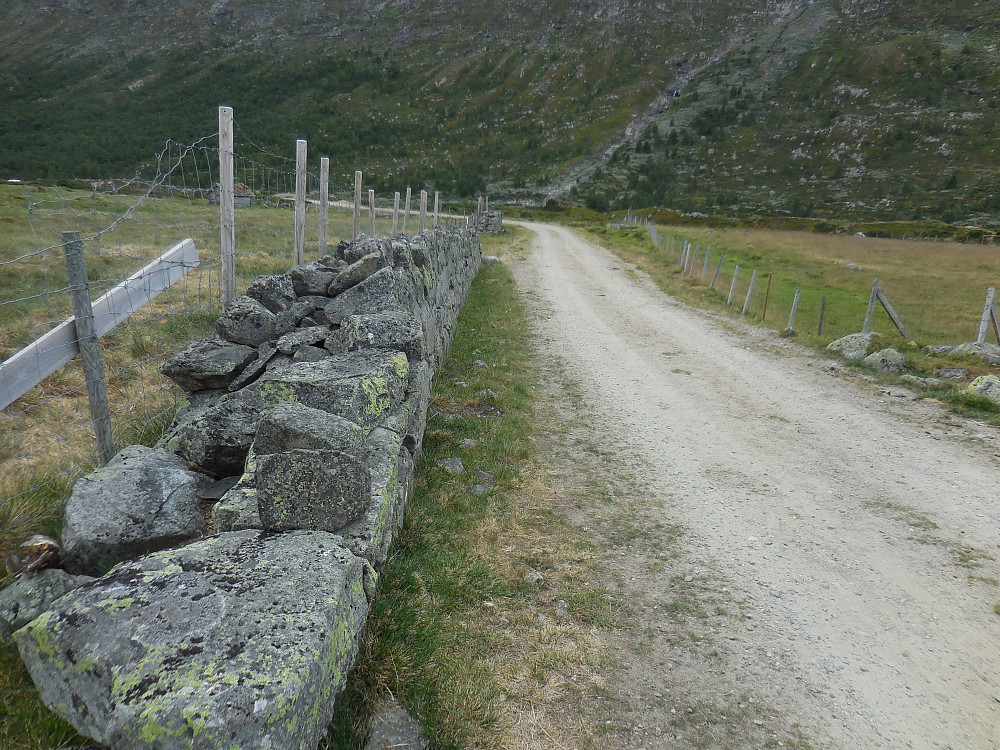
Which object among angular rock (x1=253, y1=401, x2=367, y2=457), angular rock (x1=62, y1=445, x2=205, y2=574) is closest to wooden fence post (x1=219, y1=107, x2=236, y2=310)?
angular rock (x1=62, y1=445, x2=205, y2=574)

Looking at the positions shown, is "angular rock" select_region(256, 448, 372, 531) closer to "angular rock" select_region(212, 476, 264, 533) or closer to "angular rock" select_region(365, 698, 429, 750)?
"angular rock" select_region(212, 476, 264, 533)

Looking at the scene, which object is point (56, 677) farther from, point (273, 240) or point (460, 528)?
point (273, 240)

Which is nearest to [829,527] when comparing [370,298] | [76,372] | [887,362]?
[370,298]

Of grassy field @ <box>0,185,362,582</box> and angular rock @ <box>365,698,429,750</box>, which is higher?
grassy field @ <box>0,185,362,582</box>

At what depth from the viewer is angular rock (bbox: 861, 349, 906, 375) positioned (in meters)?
11.8

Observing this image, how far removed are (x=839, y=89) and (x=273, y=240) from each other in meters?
168

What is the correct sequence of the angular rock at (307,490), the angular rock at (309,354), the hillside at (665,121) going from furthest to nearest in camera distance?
the hillside at (665,121)
the angular rock at (309,354)
the angular rock at (307,490)

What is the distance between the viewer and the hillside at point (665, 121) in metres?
106

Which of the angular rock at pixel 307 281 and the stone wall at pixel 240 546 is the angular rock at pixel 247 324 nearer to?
the stone wall at pixel 240 546

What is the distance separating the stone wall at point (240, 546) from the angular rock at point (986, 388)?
10.3 m

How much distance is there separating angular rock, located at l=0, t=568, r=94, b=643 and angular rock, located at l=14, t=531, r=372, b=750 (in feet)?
1.91

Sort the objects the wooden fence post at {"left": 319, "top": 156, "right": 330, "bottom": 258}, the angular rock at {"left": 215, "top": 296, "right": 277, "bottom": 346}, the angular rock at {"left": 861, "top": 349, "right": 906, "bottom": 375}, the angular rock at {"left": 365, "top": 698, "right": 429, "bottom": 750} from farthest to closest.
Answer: the angular rock at {"left": 861, "top": 349, "right": 906, "bottom": 375} < the wooden fence post at {"left": 319, "top": 156, "right": 330, "bottom": 258} < the angular rock at {"left": 215, "top": 296, "right": 277, "bottom": 346} < the angular rock at {"left": 365, "top": 698, "right": 429, "bottom": 750}

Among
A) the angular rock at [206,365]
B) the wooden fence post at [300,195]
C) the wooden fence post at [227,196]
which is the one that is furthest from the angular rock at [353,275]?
the wooden fence post at [300,195]

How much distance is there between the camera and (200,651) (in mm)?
2461
